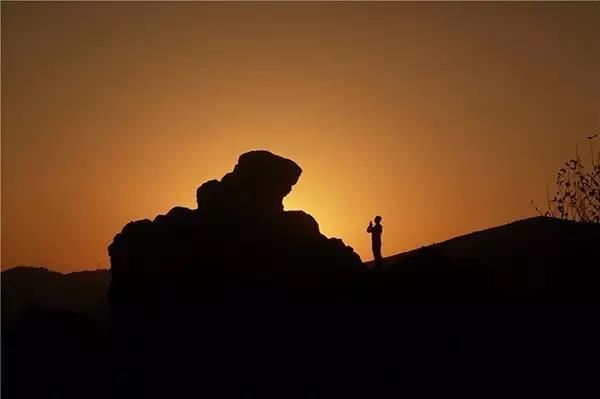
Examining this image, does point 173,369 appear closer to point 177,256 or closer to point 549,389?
point 177,256

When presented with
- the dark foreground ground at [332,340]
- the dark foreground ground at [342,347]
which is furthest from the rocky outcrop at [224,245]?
the dark foreground ground at [342,347]

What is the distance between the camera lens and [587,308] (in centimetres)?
2950

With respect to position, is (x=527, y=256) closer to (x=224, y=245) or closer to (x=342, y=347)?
(x=342, y=347)

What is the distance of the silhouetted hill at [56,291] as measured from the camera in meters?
51.9

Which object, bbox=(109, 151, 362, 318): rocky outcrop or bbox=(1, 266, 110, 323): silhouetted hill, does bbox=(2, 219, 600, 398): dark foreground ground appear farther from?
bbox=(1, 266, 110, 323): silhouetted hill

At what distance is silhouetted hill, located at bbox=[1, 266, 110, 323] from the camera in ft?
170

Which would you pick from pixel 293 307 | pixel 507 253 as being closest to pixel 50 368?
pixel 293 307

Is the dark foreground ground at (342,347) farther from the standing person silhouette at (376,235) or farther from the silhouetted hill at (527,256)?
the standing person silhouette at (376,235)

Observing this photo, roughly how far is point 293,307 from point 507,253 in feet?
57.3

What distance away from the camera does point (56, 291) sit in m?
66.2

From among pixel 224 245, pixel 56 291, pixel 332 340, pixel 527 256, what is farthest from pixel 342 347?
pixel 56 291

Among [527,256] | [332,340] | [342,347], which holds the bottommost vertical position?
[342,347]

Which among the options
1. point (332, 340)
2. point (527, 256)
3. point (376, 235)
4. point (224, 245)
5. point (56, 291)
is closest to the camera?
point (332, 340)

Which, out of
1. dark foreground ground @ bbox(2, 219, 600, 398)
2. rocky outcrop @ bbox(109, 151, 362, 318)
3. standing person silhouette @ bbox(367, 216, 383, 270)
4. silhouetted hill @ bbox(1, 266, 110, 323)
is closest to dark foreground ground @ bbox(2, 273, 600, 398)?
dark foreground ground @ bbox(2, 219, 600, 398)
